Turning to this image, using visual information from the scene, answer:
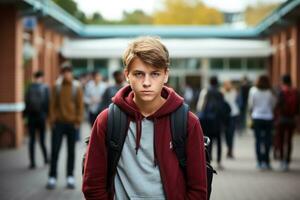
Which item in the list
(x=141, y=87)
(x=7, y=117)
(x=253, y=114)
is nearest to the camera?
(x=141, y=87)

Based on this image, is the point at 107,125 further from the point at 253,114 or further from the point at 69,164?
the point at 253,114

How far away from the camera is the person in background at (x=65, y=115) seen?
429 inches

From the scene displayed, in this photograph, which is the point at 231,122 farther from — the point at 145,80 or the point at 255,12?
the point at 255,12

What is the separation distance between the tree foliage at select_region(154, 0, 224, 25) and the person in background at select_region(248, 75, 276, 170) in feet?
227

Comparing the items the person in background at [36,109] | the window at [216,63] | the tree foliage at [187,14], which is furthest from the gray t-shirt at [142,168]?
the tree foliage at [187,14]

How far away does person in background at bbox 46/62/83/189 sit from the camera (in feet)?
35.8

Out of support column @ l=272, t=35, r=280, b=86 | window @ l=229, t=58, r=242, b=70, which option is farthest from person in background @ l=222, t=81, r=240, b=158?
window @ l=229, t=58, r=242, b=70

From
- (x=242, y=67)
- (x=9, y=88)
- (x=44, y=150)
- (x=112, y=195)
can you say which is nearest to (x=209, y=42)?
(x=242, y=67)

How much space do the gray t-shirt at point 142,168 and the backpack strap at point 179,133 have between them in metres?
0.11

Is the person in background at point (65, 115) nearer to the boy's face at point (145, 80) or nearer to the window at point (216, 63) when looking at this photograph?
the boy's face at point (145, 80)

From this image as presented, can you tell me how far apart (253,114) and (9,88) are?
8.15 m

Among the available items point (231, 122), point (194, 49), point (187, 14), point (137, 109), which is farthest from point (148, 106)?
point (187, 14)

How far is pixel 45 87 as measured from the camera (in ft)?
46.3

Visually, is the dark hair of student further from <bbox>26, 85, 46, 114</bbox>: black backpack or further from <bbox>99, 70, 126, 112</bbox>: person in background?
<bbox>26, 85, 46, 114</bbox>: black backpack
